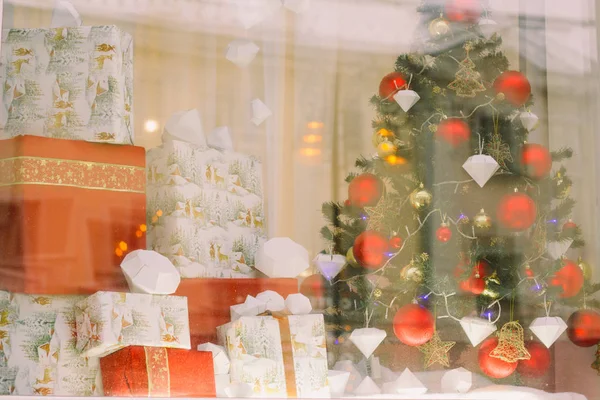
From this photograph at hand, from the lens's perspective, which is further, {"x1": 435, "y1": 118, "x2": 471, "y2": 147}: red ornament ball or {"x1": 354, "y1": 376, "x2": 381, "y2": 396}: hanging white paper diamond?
→ {"x1": 435, "y1": 118, "x2": 471, "y2": 147}: red ornament ball

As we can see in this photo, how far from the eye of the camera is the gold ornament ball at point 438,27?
1945mm

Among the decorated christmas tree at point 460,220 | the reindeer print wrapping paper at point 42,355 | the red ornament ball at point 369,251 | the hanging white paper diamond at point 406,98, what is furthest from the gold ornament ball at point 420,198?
the reindeer print wrapping paper at point 42,355

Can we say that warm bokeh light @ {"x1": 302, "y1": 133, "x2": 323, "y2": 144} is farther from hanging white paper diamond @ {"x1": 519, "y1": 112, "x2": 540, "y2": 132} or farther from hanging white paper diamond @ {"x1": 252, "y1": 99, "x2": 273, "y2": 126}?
hanging white paper diamond @ {"x1": 519, "y1": 112, "x2": 540, "y2": 132}

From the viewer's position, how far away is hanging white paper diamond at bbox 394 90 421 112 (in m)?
1.99

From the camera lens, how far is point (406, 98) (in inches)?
78.8

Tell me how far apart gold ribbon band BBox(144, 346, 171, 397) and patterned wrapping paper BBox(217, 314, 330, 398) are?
15 cm

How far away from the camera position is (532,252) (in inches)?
74.3

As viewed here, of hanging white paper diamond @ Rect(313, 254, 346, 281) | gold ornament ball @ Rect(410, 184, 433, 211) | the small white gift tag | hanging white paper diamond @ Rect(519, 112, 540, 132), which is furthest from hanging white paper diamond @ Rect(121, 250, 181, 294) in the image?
hanging white paper diamond @ Rect(519, 112, 540, 132)

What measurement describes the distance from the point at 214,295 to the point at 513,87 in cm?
94

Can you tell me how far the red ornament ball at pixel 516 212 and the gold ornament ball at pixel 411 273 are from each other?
0.80 ft

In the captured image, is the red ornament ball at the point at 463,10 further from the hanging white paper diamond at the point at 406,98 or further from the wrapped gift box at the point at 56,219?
the wrapped gift box at the point at 56,219

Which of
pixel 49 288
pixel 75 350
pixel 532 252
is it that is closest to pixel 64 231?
pixel 49 288

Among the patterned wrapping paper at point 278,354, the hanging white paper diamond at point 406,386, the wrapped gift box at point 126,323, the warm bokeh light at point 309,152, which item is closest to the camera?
the wrapped gift box at point 126,323

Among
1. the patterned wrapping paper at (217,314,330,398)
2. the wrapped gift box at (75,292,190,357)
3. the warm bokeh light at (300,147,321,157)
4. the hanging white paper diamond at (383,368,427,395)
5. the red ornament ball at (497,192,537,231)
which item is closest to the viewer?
the wrapped gift box at (75,292,190,357)
